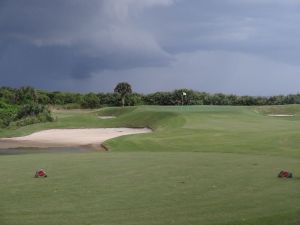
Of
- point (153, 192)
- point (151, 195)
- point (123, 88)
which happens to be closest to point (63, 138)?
point (153, 192)

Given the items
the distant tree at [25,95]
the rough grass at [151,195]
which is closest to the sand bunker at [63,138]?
the rough grass at [151,195]

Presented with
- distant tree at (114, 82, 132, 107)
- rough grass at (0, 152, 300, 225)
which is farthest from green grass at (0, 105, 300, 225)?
distant tree at (114, 82, 132, 107)

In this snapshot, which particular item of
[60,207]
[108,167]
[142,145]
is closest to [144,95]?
[142,145]

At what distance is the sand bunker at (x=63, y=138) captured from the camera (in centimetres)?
4134

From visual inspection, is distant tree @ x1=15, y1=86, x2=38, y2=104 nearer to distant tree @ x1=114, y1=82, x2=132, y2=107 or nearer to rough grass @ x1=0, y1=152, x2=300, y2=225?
distant tree @ x1=114, y1=82, x2=132, y2=107

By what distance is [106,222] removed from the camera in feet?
33.3

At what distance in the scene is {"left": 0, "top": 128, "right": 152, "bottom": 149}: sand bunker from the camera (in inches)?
1628

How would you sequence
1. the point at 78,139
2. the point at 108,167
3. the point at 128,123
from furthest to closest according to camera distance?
1. the point at 128,123
2. the point at 78,139
3. the point at 108,167

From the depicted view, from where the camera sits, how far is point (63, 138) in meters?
45.9

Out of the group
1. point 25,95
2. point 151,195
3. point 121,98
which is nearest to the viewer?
point 151,195

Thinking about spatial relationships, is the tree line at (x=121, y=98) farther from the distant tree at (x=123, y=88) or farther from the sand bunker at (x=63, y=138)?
the sand bunker at (x=63, y=138)

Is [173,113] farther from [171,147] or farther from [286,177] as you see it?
[286,177]

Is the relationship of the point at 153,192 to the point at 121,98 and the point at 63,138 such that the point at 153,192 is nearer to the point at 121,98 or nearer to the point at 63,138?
the point at 63,138

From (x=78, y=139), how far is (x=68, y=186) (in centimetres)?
3027
